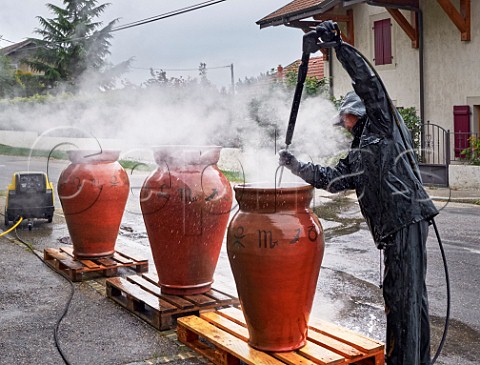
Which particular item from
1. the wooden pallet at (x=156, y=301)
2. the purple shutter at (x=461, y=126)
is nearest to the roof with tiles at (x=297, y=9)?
the purple shutter at (x=461, y=126)

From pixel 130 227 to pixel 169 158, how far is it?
4.66 metres

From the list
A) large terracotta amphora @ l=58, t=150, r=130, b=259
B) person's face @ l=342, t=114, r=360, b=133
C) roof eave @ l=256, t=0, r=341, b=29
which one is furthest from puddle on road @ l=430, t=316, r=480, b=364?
roof eave @ l=256, t=0, r=341, b=29

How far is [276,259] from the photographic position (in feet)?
11.6

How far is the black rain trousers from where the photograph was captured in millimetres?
3359

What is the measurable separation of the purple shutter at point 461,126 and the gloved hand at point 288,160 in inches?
434

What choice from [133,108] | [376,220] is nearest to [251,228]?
[376,220]

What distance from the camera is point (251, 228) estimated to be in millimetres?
3613

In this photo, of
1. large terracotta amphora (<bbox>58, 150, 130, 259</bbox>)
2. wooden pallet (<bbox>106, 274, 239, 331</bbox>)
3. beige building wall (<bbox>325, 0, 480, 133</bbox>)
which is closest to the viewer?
wooden pallet (<bbox>106, 274, 239, 331</bbox>)

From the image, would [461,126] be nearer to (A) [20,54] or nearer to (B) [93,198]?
(B) [93,198]

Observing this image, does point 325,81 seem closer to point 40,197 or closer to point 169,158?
point 40,197

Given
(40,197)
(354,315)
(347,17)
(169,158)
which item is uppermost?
(347,17)

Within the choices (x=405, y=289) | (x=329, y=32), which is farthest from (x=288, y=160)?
(x=405, y=289)

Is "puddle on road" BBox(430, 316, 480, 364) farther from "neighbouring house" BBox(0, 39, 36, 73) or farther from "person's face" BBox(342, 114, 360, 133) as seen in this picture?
"neighbouring house" BBox(0, 39, 36, 73)

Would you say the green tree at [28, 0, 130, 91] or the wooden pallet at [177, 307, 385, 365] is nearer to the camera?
the wooden pallet at [177, 307, 385, 365]
